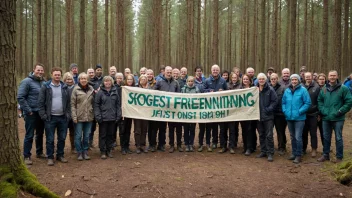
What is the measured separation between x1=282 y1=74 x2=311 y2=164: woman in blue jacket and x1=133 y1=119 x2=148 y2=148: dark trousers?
393 centimetres

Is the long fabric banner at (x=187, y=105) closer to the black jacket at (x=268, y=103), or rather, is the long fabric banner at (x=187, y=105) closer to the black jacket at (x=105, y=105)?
the black jacket at (x=268, y=103)

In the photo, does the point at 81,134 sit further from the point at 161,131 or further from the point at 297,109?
the point at 297,109

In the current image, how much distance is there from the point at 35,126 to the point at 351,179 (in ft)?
24.0

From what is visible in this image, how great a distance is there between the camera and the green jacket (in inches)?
274

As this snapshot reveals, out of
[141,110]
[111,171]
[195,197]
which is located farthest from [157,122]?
[195,197]

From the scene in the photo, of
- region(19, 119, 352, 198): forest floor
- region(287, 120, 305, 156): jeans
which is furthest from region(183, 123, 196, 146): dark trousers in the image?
region(287, 120, 305, 156): jeans

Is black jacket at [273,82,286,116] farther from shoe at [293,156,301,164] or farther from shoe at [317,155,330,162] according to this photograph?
shoe at [317,155,330,162]

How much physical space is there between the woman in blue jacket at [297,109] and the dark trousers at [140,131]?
3.93m

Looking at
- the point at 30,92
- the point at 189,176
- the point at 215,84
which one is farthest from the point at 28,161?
the point at 215,84

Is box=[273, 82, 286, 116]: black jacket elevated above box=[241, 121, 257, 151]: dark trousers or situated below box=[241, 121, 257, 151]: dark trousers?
above

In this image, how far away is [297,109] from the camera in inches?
286

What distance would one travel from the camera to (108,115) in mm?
7551

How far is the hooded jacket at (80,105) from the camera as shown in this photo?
724cm

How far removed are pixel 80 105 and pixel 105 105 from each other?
64 cm
